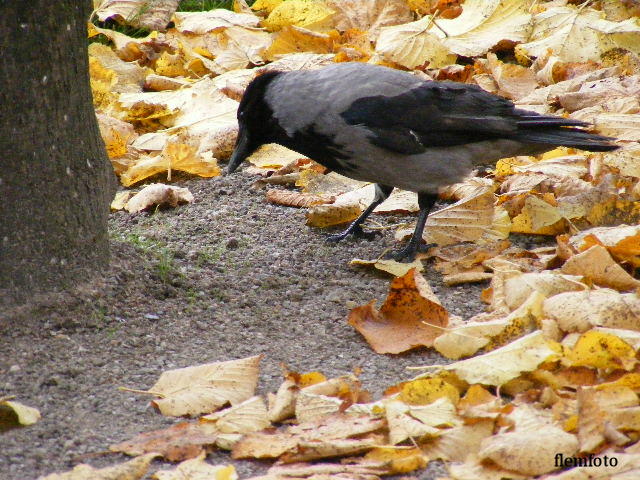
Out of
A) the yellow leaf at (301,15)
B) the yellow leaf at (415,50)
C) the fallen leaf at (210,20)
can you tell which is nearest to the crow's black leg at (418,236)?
the yellow leaf at (415,50)

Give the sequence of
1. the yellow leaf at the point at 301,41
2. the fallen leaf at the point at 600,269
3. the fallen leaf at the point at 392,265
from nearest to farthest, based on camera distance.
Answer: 1. the fallen leaf at the point at 600,269
2. the fallen leaf at the point at 392,265
3. the yellow leaf at the point at 301,41

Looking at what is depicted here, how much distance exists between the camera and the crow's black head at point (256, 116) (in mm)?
4309

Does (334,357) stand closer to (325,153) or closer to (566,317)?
(566,317)

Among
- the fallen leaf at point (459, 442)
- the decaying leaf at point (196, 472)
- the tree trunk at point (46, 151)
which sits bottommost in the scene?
the fallen leaf at point (459, 442)

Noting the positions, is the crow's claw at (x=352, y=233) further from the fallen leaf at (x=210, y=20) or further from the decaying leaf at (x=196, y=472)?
the fallen leaf at (x=210, y=20)

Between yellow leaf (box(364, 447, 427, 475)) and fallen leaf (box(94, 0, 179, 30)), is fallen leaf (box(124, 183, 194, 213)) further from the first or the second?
fallen leaf (box(94, 0, 179, 30))

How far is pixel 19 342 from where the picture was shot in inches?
120

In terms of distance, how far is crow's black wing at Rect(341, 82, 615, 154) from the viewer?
Answer: 13.6 ft

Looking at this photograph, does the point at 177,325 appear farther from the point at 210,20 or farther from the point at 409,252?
the point at 210,20

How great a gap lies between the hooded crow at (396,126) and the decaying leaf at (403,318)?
0.77 m

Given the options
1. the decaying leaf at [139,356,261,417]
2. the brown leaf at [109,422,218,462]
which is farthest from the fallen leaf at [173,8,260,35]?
the brown leaf at [109,422,218,462]

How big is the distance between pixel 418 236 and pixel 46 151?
1.85 meters

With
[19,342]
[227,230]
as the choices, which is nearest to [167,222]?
[227,230]

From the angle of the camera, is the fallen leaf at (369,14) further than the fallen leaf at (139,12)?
No
